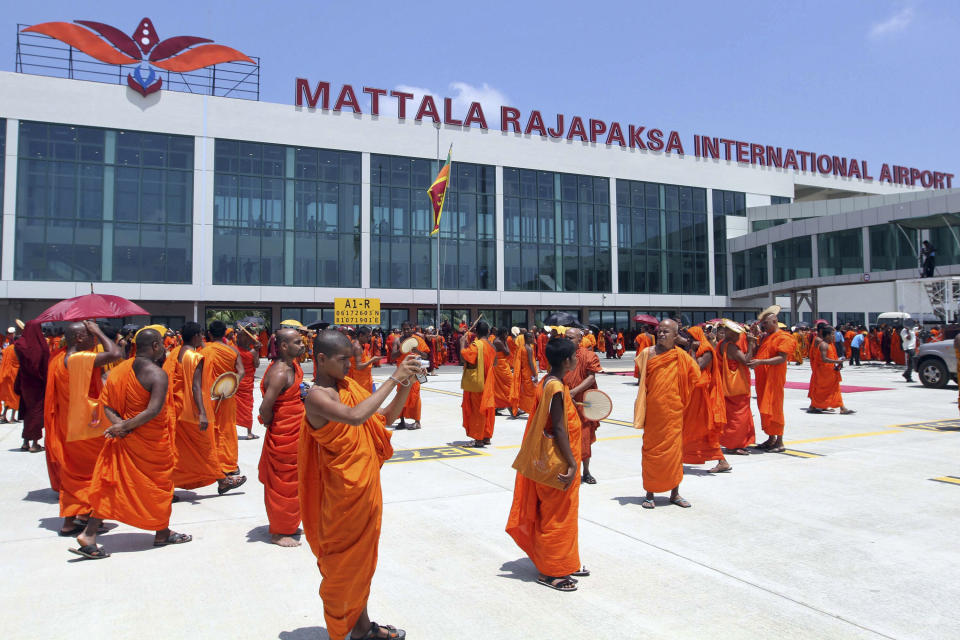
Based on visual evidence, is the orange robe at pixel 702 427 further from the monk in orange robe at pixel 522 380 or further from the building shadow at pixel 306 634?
the building shadow at pixel 306 634

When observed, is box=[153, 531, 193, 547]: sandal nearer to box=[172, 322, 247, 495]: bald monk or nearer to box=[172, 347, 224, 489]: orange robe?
box=[172, 322, 247, 495]: bald monk

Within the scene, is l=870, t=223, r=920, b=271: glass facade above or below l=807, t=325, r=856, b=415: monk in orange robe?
above

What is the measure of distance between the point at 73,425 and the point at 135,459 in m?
0.94

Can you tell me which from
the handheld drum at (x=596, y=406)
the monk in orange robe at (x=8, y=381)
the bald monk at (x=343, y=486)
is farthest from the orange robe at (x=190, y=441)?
the monk in orange robe at (x=8, y=381)

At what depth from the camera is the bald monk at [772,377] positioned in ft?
27.9

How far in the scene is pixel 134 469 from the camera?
4.96 metres

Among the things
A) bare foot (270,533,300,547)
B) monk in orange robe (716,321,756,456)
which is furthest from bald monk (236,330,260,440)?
monk in orange robe (716,321,756,456)

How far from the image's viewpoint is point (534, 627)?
142 inches

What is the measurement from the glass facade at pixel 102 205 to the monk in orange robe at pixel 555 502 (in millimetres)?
32946

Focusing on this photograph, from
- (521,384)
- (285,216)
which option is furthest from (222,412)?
(285,216)

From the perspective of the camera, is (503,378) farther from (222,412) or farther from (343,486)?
(343,486)

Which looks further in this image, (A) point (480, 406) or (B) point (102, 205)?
(B) point (102, 205)

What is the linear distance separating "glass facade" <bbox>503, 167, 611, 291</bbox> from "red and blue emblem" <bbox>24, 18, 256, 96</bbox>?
18.6 meters

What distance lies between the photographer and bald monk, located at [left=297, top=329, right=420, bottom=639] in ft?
10.6
